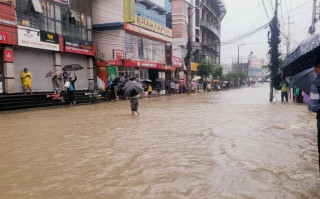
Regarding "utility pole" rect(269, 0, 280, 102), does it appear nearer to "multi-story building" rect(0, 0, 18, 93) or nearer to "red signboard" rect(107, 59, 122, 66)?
"red signboard" rect(107, 59, 122, 66)

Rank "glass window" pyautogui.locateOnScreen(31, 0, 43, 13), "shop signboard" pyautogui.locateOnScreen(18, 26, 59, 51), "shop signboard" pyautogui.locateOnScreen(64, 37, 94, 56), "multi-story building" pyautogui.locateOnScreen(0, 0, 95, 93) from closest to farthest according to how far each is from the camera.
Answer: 1. "shop signboard" pyautogui.locateOnScreen(18, 26, 59, 51)
2. "multi-story building" pyautogui.locateOnScreen(0, 0, 95, 93)
3. "glass window" pyautogui.locateOnScreen(31, 0, 43, 13)
4. "shop signboard" pyautogui.locateOnScreen(64, 37, 94, 56)

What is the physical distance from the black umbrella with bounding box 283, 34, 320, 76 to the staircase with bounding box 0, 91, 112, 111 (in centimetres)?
1375

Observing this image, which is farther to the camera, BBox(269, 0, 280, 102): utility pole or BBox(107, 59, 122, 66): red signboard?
BBox(107, 59, 122, 66): red signboard

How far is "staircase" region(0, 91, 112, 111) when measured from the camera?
13.9 metres

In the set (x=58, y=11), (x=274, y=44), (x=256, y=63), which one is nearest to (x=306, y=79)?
(x=274, y=44)

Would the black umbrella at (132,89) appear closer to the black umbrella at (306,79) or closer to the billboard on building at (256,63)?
the black umbrella at (306,79)

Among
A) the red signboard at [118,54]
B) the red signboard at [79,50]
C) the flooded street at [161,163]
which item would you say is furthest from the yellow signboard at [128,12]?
the flooded street at [161,163]

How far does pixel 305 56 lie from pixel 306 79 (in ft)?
2.43

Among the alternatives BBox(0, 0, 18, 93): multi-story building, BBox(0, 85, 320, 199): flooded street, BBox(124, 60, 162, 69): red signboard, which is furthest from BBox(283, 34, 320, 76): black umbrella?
BBox(124, 60, 162, 69): red signboard

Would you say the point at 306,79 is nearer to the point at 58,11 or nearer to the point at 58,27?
the point at 58,27

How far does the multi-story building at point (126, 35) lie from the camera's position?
25.3 metres

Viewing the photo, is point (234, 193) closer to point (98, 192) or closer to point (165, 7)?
point (98, 192)

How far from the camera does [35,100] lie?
15.4 metres

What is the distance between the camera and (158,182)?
147 inches
